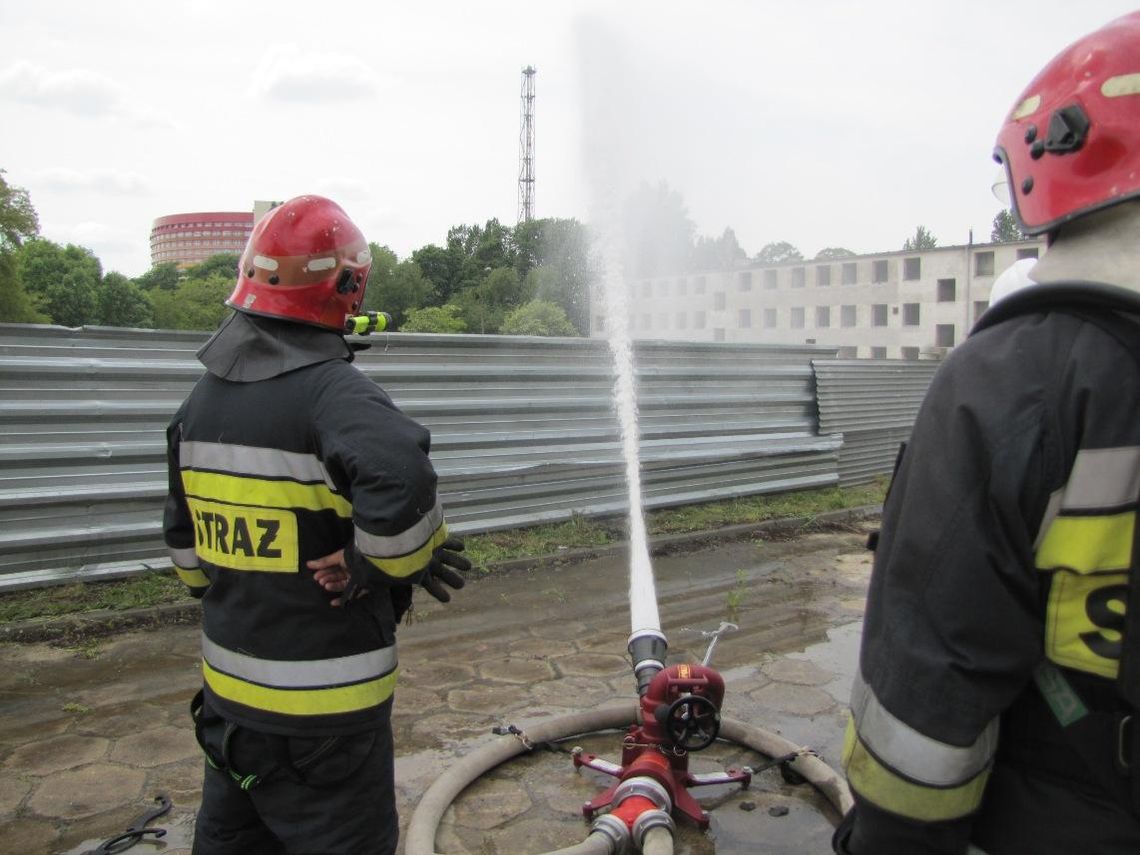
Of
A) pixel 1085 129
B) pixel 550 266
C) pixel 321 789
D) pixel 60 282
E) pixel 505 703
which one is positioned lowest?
pixel 505 703

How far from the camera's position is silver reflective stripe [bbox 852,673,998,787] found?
1.33m

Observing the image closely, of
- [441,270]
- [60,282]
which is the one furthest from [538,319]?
[60,282]

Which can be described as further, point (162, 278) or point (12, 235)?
point (162, 278)

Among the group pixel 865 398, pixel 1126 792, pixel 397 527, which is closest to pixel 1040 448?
pixel 1126 792

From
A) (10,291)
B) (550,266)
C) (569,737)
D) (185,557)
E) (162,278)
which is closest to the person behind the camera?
(185,557)

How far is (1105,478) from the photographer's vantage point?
1268 mm

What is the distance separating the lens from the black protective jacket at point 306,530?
7.39 ft

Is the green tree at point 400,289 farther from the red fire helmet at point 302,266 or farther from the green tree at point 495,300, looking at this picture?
the red fire helmet at point 302,266

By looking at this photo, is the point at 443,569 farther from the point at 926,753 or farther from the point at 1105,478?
the point at 1105,478

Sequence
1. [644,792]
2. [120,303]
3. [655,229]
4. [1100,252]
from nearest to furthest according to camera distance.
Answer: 1. [1100,252]
2. [644,792]
3. [655,229]
4. [120,303]

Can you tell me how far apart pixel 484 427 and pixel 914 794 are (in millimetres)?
6239

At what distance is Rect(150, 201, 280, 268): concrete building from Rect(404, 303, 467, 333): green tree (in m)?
81.9

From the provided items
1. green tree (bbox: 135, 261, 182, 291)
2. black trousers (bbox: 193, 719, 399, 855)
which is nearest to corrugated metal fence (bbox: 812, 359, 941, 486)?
black trousers (bbox: 193, 719, 399, 855)

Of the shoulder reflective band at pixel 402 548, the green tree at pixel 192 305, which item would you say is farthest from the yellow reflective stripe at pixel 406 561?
the green tree at pixel 192 305
